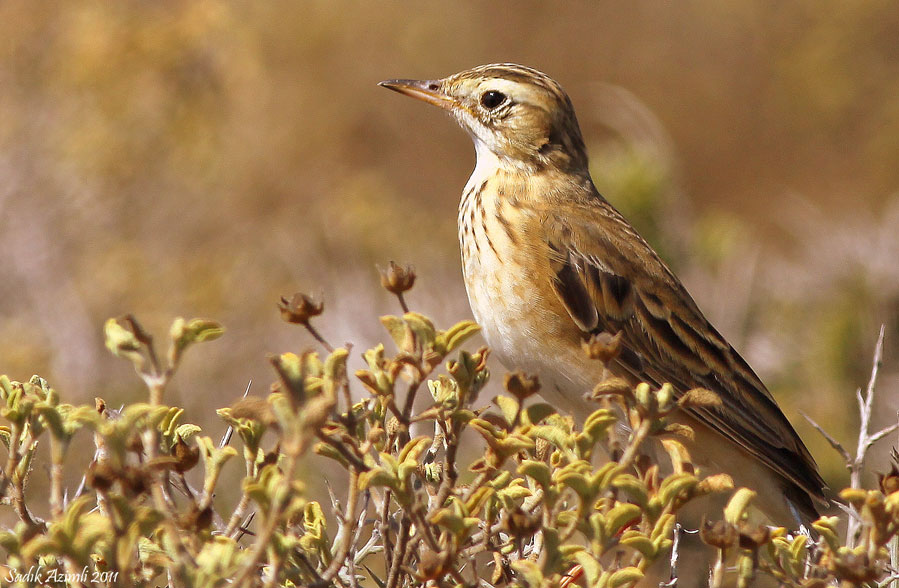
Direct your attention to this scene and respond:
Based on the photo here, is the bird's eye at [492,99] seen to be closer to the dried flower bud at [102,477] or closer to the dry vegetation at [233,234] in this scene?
the dry vegetation at [233,234]

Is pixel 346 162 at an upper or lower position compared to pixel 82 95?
upper

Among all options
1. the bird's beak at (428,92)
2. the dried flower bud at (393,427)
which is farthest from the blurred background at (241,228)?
the dried flower bud at (393,427)

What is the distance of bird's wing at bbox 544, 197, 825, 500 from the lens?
376cm

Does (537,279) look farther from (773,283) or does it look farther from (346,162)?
(346,162)

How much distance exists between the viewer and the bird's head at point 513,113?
4.33 meters

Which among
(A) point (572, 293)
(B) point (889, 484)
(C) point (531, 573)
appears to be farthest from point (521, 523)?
(A) point (572, 293)

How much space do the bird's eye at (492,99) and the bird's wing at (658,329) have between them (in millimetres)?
563

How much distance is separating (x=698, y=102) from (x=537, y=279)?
11284mm

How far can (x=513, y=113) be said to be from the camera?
14.3ft

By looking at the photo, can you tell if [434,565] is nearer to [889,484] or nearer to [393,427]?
[393,427]

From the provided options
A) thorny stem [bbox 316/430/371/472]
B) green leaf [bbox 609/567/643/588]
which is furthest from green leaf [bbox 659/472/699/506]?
thorny stem [bbox 316/430/371/472]

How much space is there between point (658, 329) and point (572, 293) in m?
0.42

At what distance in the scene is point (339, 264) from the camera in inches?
310

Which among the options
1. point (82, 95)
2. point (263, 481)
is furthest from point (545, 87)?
point (82, 95)
